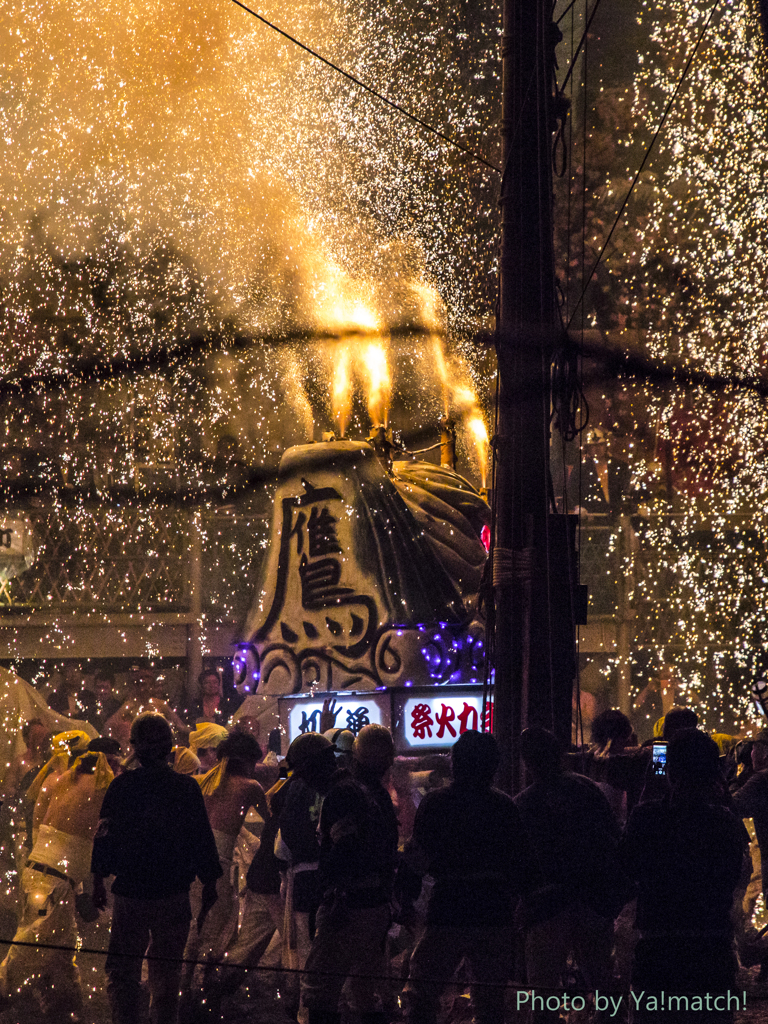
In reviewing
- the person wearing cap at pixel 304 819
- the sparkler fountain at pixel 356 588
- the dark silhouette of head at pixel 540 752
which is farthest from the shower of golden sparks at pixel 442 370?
the dark silhouette of head at pixel 540 752

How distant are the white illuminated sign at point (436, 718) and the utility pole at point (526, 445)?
5.70 feet

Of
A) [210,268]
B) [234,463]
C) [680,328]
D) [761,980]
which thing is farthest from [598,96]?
[761,980]

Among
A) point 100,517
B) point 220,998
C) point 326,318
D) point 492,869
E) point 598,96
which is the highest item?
point 598,96

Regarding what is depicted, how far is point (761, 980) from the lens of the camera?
17.9 ft

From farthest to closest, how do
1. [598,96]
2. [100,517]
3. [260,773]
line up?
[100,517] → [598,96] → [260,773]

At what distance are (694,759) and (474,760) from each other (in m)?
Answer: 0.74

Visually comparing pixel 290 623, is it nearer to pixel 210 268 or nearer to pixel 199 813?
pixel 199 813

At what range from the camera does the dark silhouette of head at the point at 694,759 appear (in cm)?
338

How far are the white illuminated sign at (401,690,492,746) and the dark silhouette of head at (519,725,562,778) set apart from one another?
2.80 meters

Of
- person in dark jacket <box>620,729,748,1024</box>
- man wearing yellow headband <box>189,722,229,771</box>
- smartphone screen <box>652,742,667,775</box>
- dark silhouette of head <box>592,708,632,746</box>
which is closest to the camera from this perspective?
person in dark jacket <box>620,729,748,1024</box>

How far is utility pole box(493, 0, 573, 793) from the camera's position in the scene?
507 cm

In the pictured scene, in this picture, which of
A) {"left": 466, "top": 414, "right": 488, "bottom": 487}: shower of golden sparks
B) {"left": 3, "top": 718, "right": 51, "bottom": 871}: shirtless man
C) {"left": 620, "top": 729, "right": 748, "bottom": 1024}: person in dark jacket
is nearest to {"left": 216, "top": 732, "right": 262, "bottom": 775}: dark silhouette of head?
{"left": 620, "top": 729, "right": 748, "bottom": 1024}: person in dark jacket

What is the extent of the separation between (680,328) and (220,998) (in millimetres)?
9591

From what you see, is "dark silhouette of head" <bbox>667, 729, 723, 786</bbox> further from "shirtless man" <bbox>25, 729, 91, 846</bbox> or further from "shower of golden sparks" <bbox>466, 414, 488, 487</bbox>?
"shower of golden sparks" <bbox>466, 414, 488, 487</bbox>
